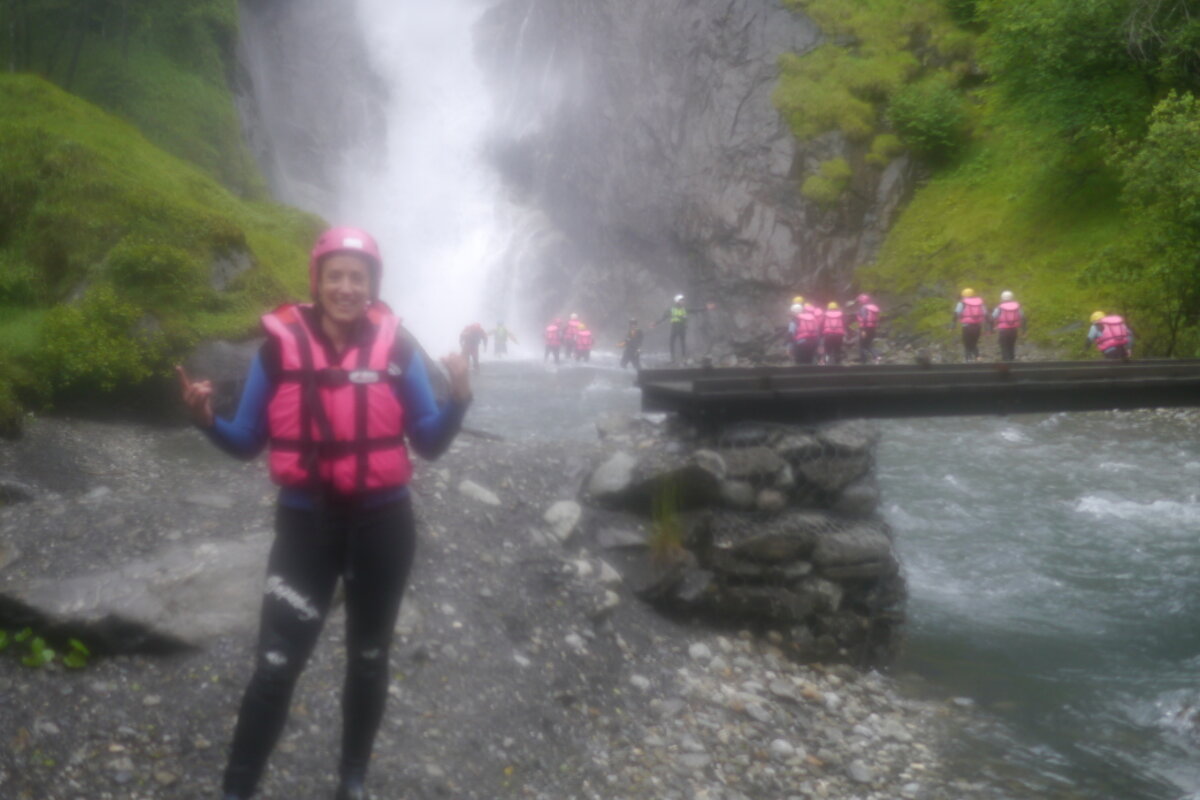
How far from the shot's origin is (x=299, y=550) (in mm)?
3174

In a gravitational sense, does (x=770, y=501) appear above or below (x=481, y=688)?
above

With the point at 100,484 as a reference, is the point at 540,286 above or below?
above

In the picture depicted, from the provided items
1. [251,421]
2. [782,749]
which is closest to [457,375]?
[251,421]

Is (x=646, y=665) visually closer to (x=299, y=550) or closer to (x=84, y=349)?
(x=299, y=550)

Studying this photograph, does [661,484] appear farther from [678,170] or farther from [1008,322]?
[678,170]

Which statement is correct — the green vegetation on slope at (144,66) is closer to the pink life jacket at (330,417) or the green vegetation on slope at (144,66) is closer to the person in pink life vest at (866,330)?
the person in pink life vest at (866,330)

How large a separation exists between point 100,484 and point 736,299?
95.2 ft

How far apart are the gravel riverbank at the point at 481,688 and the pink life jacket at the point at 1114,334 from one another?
13974 millimetres

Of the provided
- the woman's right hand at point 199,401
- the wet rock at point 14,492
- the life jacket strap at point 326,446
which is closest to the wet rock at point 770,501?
the life jacket strap at point 326,446

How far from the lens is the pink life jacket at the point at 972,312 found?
71.2ft

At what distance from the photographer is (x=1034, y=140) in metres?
28.6

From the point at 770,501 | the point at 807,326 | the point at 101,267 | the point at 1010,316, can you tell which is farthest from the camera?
the point at 1010,316

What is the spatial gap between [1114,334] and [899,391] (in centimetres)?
1246

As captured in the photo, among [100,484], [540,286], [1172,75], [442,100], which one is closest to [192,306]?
[100,484]
